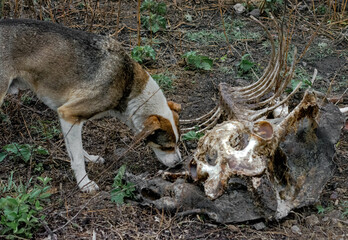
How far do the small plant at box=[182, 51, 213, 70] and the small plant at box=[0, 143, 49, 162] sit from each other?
267 centimetres

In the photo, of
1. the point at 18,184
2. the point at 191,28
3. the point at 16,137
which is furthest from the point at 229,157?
the point at 191,28

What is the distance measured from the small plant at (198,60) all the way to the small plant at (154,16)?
0.93m

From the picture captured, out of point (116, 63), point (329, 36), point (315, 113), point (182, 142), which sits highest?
point (116, 63)

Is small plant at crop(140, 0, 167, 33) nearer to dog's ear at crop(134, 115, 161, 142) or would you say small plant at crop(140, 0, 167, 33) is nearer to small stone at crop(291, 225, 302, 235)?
dog's ear at crop(134, 115, 161, 142)

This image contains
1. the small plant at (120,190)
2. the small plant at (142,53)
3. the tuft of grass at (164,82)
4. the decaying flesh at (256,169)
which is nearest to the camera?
the decaying flesh at (256,169)

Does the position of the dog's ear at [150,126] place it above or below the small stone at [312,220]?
above

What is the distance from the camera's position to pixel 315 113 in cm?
469

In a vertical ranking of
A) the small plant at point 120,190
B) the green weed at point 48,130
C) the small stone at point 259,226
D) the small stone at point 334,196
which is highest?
the small plant at point 120,190

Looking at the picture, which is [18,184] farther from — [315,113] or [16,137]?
[315,113]

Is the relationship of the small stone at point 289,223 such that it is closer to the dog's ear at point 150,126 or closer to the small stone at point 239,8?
the dog's ear at point 150,126

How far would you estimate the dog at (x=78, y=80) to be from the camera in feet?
16.3

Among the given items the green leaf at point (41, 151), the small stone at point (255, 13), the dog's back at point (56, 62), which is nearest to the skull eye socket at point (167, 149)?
the dog's back at point (56, 62)

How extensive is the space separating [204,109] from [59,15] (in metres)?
3.01

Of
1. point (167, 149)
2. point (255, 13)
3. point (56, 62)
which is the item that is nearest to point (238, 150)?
point (167, 149)
